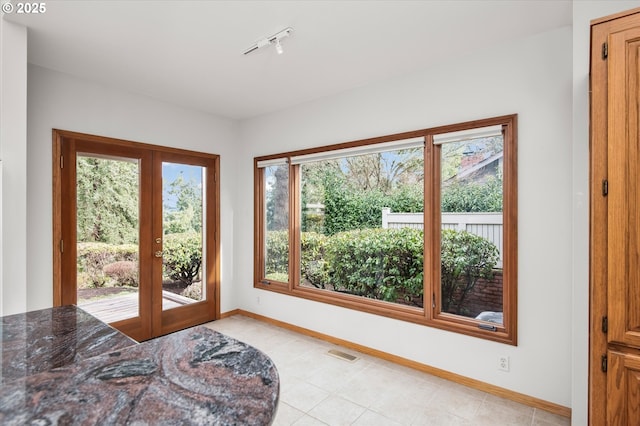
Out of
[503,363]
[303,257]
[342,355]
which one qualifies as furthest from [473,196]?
[303,257]

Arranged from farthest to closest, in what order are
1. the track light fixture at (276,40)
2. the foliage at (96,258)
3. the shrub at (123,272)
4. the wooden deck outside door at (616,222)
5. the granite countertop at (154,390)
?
1. the shrub at (123,272)
2. the foliage at (96,258)
3. the track light fixture at (276,40)
4. the wooden deck outside door at (616,222)
5. the granite countertop at (154,390)

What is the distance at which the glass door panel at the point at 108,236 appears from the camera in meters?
3.23

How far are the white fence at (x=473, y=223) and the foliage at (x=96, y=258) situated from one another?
2.99 metres

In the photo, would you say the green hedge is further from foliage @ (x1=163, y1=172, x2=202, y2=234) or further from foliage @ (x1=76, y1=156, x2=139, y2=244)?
foliage @ (x1=76, y1=156, x2=139, y2=244)

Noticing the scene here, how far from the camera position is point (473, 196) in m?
2.76

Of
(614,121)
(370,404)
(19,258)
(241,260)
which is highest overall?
(614,121)

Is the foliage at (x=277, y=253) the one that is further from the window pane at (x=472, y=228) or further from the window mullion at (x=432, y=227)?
the window pane at (x=472, y=228)

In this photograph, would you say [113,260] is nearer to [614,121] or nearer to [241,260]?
[241,260]

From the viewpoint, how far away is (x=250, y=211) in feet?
14.8

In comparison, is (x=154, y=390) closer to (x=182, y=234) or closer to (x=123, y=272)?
(x=123, y=272)

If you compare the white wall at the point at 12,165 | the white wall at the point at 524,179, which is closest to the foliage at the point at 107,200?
the white wall at the point at 12,165

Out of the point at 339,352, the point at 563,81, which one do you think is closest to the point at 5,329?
the point at 339,352

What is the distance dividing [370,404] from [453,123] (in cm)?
235

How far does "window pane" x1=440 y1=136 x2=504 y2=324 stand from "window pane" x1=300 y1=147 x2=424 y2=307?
0.81 ft
